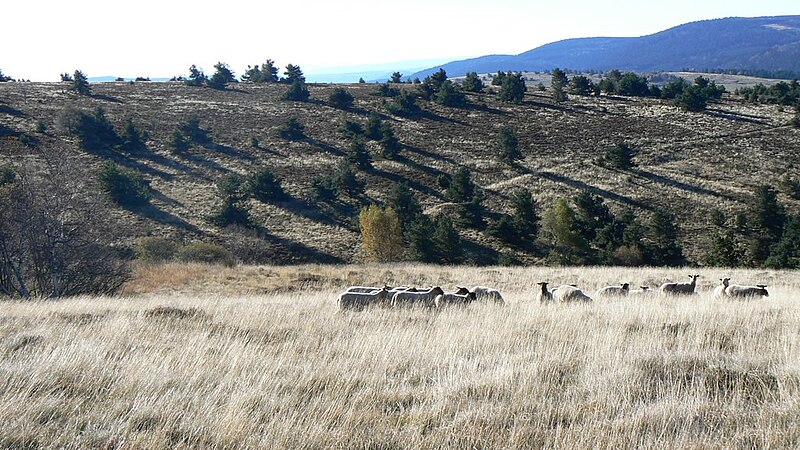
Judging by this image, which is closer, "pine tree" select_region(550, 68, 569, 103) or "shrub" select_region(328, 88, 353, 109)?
"shrub" select_region(328, 88, 353, 109)

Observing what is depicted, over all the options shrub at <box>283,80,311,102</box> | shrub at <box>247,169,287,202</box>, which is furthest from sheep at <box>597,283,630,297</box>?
shrub at <box>283,80,311,102</box>

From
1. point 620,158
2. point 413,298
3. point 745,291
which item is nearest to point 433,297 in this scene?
point 413,298

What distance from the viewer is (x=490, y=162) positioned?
177 ft

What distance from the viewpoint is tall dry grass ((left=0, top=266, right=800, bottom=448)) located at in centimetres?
435

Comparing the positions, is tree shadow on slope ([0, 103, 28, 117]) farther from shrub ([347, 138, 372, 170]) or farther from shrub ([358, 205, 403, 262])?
shrub ([358, 205, 403, 262])

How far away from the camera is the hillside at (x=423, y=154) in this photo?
4100 cm

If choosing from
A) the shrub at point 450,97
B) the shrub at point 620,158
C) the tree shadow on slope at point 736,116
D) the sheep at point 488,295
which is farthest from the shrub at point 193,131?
the tree shadow on slope at point 736,116

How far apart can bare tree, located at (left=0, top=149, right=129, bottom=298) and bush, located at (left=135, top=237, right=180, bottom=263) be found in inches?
376

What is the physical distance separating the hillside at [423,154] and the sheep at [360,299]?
24.7 meters

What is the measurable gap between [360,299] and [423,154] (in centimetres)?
4348

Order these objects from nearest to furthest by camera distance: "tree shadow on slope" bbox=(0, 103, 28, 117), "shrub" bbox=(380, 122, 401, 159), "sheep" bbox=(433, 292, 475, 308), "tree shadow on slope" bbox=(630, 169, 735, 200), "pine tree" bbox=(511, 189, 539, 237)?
"sheep" bbox=(433, 292, 475, 308) → "pine tree" bbox=(511, 189, 539, 237) → "tree shadow on slope" bbox=(630, 169, 735, 200) → "shrub" bbox=(380, 122, 401, 159) → "tree shadow on slope" bbox=(0, 103, 28, 117)

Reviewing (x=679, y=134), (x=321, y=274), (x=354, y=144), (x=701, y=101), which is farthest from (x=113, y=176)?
(x=701, y=101)

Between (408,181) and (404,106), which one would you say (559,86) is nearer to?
(404,106)

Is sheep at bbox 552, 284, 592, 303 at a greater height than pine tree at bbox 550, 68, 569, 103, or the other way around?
pine tree at bbox 550, 68, 569, 103
